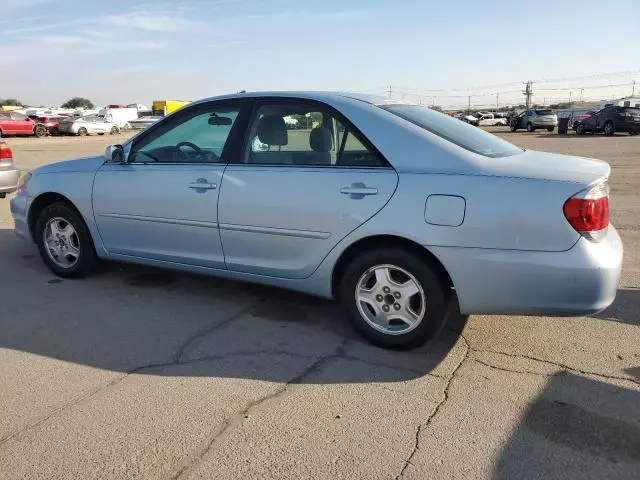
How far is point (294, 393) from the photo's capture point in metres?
3.17

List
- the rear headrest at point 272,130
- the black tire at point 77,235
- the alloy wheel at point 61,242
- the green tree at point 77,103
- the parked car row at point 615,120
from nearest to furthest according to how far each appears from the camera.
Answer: the rear headrest at point 272,130
the black tire at point 77,235
the alloy wheel at point 61,242
the parked car row at point 615,120
the green tree at point 77,103

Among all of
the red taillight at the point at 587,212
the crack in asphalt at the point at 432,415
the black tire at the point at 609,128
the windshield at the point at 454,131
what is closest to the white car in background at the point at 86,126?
the black tire at the point at 609,128

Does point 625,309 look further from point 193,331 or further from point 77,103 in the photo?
point 77,103

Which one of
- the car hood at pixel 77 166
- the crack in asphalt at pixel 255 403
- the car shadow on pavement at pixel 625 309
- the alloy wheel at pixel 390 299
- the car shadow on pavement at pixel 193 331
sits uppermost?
the car hood at pixel 77 166

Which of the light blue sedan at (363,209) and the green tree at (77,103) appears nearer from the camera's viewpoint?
the light blue sedan at (363,209)

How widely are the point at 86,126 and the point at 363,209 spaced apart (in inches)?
1548

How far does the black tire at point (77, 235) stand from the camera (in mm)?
5027

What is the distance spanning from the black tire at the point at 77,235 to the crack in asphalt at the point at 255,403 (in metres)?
2.57

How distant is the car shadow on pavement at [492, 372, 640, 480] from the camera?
250 cm

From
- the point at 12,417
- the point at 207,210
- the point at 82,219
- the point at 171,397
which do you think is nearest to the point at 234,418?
the point at 171,397

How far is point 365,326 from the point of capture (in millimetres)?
3752

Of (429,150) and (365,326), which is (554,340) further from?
Result: (429,150)

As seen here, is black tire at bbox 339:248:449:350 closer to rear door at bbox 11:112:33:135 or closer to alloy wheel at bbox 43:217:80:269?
alloy wheel at bbox 43:217:80:269

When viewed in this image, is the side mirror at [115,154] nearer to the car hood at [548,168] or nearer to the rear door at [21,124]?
the car hood at [548,168]
